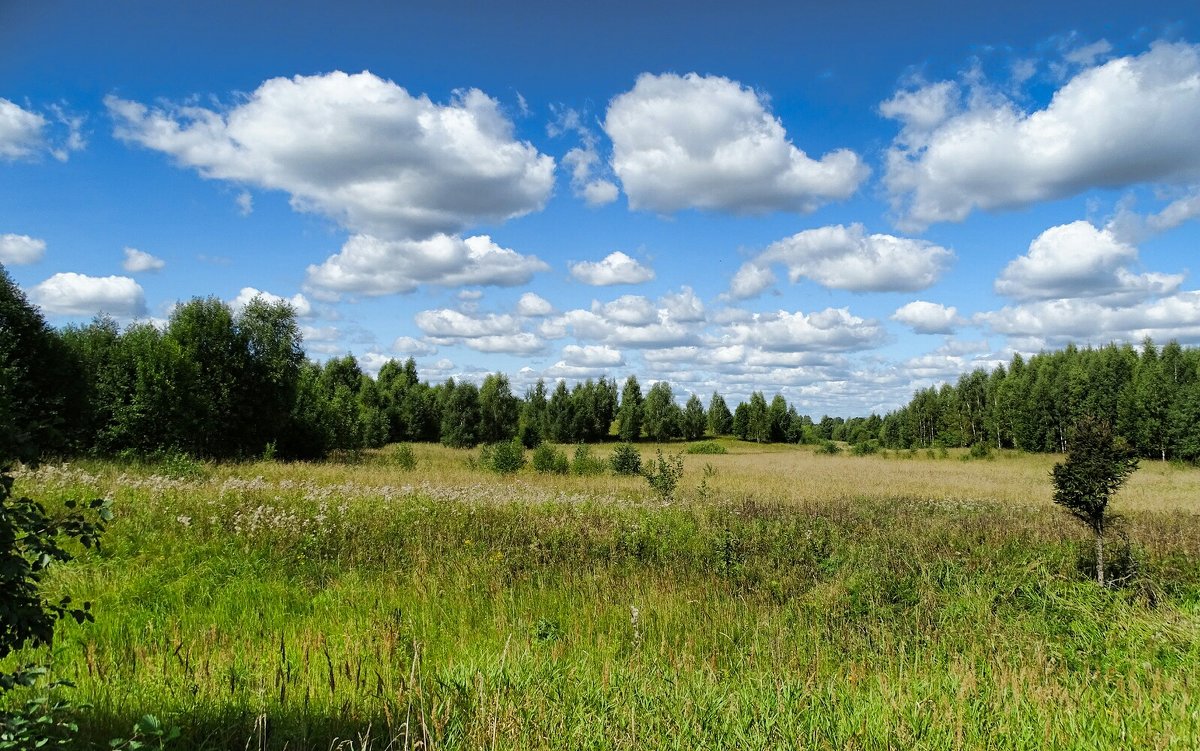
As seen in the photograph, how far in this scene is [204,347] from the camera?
29141 mm

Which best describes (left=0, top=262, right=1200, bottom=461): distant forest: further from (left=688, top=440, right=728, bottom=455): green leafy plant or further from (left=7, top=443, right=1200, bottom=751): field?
(left=688, top=440, right=728, bottom=455): green leafy plant

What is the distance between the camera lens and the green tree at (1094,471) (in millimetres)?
10008

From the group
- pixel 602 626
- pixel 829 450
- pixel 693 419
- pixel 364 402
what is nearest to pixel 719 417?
pixel 693 419

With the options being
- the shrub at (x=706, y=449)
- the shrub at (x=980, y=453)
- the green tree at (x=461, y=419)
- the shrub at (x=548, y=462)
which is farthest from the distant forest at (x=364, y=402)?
the shrub at (x=706, y=449)

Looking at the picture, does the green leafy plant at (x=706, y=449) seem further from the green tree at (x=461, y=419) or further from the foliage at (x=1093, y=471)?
the foliage at (x=1093, y=471)

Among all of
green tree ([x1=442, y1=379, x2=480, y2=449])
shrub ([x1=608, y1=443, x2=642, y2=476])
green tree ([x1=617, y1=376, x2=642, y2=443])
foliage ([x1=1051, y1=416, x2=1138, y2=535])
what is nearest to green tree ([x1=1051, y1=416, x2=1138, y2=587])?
foliage ([x1=1051, y1=416, x2=1138, y2=535])

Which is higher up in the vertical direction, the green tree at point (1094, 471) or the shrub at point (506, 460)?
the green tree at point (1094, 471)

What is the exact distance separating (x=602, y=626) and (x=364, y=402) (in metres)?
63.4

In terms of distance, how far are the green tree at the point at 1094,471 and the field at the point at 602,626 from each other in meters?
0.88

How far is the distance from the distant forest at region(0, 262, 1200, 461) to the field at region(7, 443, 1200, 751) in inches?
76.5

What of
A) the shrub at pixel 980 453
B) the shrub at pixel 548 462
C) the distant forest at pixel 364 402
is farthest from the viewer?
the shrub at pixel 980 453

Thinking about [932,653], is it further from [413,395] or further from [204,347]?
[413,395]

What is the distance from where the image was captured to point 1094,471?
10109 mm

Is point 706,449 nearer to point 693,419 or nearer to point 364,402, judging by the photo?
point 693,419
